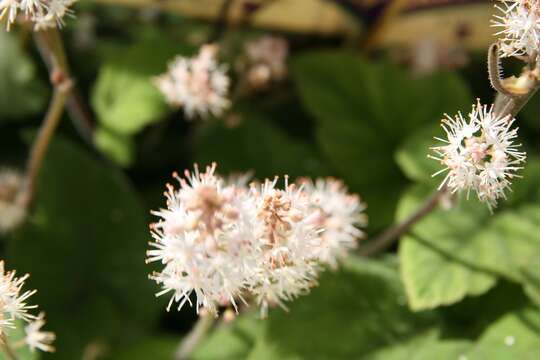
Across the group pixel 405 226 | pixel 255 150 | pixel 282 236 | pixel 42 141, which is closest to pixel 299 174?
pixel 255 150

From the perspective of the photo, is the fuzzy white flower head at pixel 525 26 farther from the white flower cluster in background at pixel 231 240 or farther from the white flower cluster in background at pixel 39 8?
the white flower cluster in background at pixel 39 8

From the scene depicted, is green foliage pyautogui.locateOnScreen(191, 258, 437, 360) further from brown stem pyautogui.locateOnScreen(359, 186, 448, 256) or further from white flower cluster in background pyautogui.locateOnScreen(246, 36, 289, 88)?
white flower cluster in background pyautogui.locateOnScreen(246, 36, 289, 88)

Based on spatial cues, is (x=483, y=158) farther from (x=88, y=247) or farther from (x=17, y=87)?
(x=17, y=87)

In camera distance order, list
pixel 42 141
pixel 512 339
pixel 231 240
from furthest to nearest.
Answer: pixel 42 141 < pixel 512 339 < pixel 231 240

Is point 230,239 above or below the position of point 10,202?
below

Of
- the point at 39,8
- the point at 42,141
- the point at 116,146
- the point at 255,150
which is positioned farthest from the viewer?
the point at 255,150

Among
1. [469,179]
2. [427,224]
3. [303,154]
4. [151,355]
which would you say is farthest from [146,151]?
[469,179]

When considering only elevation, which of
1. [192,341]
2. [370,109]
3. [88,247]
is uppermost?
[370,109]
